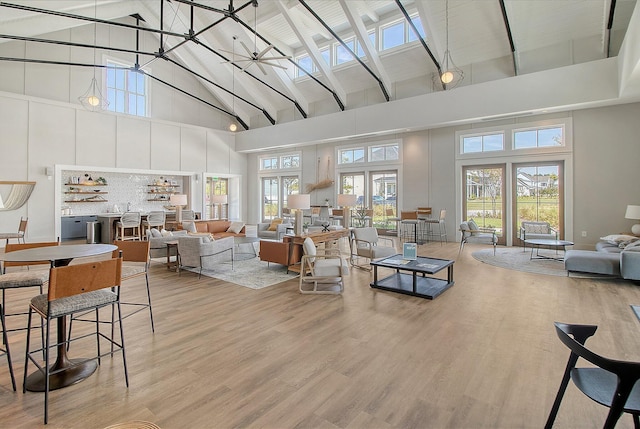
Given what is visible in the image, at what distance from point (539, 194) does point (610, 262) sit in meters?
3.53

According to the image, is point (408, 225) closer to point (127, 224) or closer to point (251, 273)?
point (251, 273)

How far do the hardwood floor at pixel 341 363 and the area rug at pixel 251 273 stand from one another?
2.02 feet

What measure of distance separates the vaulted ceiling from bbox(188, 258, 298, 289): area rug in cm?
391

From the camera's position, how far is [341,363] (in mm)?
2611

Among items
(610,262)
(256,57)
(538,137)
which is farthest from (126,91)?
(610,262)

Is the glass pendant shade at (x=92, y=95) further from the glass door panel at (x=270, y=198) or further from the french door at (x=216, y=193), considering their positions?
the glass door panel at (x=270, y=198)

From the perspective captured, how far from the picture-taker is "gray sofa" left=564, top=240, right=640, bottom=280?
15.8ft

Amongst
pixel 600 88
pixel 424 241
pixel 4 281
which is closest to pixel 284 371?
pixel 4 281

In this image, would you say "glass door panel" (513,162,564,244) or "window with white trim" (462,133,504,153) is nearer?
"glass door panel" (513,162,564,244)

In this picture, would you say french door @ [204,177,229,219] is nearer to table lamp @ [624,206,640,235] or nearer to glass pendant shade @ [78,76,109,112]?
glass pendant shade @ [78,76,109,112]

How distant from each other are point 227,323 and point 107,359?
1085 mm

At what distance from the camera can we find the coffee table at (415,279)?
4.34 metres

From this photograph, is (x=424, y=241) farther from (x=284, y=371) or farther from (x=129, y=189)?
(x=129, y=189)

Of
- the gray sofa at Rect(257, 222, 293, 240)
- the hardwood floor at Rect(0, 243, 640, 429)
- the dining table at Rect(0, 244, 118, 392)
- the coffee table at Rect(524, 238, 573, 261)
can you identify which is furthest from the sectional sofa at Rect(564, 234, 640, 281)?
the dining table at Rect(0, 244, 118, 392)
